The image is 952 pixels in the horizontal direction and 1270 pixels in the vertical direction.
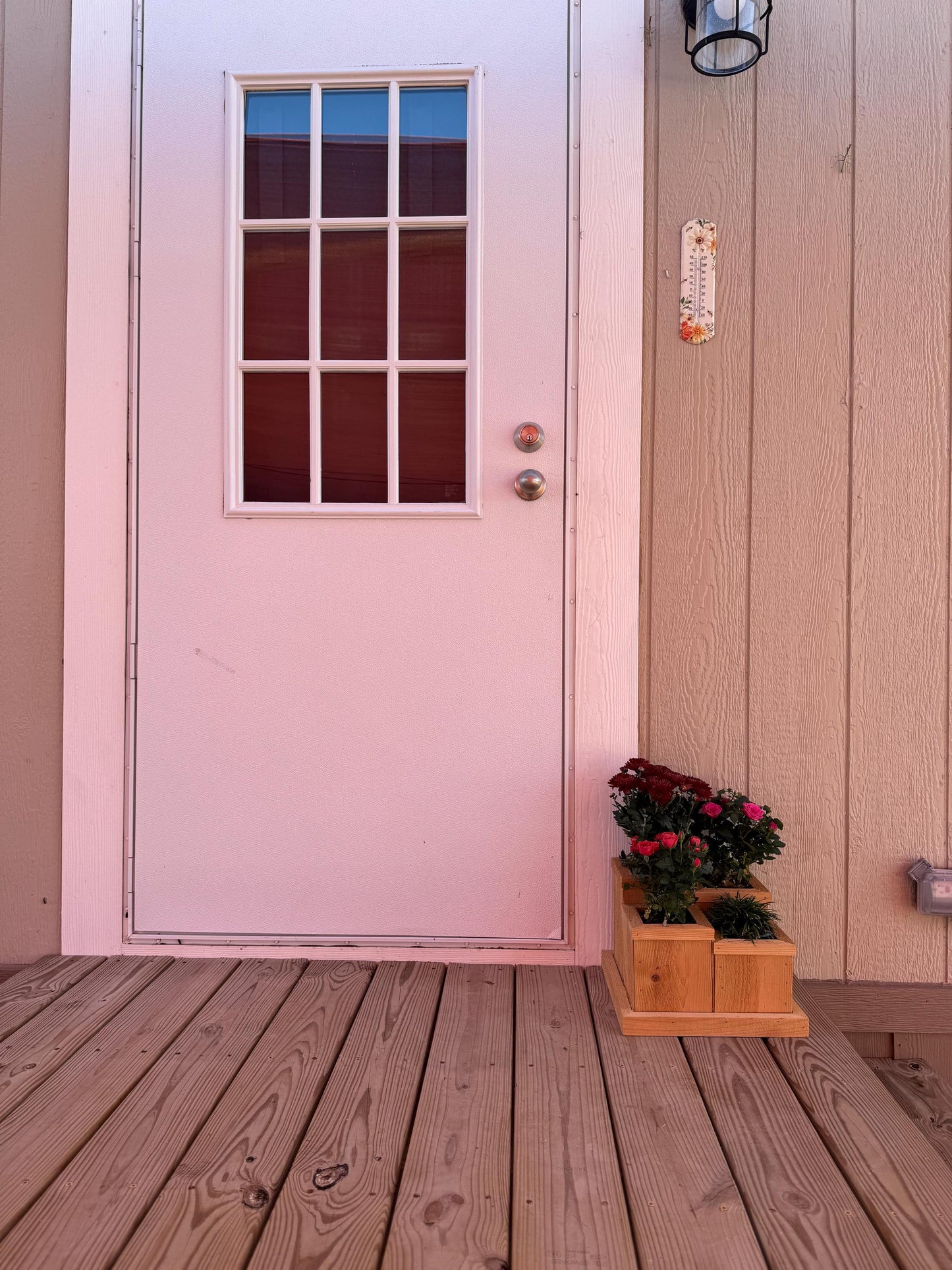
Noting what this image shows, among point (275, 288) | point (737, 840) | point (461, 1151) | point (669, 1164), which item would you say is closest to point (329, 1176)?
point (461, 1151)

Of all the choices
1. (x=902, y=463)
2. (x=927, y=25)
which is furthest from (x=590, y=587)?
(x=927, y=25)

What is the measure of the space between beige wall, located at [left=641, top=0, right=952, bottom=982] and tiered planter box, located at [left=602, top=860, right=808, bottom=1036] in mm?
313

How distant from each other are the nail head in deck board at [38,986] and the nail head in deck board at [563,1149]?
88 cm

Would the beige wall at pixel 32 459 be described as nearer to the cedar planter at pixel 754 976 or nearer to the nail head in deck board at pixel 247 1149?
the nail head in deck board at pixel 247 1149

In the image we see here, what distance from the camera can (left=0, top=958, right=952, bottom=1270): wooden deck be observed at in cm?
91

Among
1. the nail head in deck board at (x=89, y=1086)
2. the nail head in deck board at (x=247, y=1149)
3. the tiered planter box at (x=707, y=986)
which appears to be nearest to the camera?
the nail head in deck board at (x=247, y=1149)

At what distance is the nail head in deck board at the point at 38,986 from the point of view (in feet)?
4.70

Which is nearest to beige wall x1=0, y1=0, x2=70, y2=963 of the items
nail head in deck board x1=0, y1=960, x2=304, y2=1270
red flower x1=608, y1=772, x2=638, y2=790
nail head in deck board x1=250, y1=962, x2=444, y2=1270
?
nail head in deck board x1=0, y1=960, x2=304, y2=1270

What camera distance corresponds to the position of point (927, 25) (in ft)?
5.36

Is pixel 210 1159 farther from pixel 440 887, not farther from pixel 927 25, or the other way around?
pixel 927 25

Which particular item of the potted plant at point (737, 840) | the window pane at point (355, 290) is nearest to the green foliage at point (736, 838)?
the potted plant at point (737, 840)

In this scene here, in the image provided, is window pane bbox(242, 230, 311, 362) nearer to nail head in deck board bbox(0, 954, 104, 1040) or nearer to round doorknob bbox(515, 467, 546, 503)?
round doorknob bbox(515, 467, 546, 503)

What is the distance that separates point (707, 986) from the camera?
4.57 feet

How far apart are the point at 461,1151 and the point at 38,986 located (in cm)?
97
